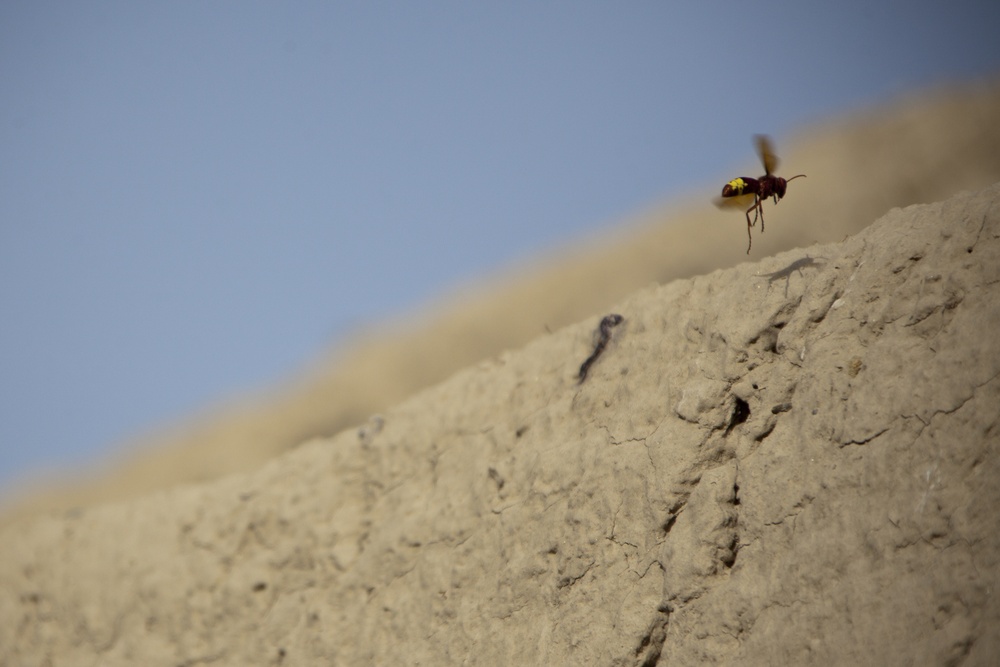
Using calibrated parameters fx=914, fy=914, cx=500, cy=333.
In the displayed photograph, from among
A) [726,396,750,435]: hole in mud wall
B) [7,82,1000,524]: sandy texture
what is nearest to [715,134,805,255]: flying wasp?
[726,396,750,435]: hole in mud wall

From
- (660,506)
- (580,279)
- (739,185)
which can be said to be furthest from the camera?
(580,279)

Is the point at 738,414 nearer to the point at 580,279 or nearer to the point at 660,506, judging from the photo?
the point at 660,506

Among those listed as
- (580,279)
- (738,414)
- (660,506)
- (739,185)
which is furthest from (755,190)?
(580,279)

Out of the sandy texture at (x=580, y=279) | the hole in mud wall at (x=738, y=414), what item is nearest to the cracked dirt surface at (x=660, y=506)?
the hole in mud wall at (x=738, y=414)

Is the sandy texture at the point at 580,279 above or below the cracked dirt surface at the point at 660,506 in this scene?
above

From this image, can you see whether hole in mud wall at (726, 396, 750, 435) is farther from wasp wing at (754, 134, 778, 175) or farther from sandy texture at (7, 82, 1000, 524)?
sandy texture at (7, 82, 1000, 524)

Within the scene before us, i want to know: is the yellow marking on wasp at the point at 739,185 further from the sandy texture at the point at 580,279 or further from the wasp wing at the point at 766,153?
the sandy texture at the point at 580,279
